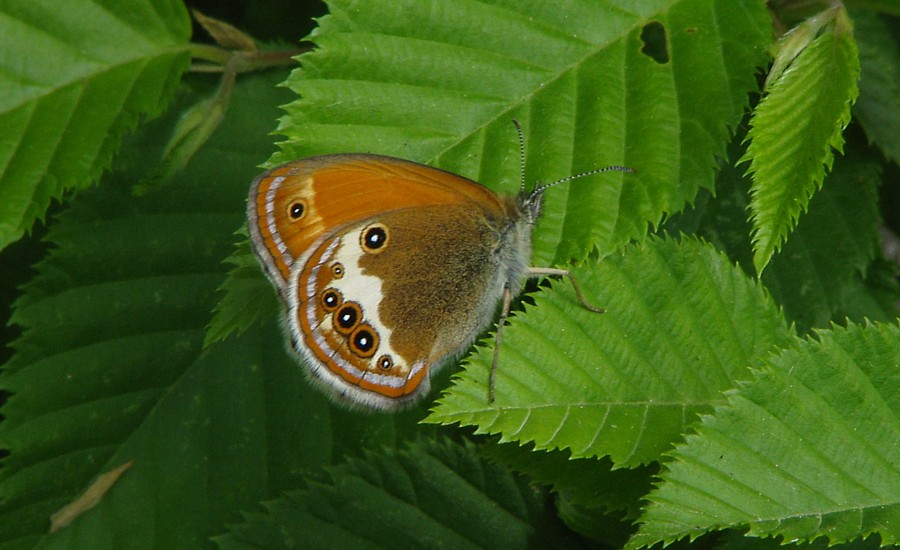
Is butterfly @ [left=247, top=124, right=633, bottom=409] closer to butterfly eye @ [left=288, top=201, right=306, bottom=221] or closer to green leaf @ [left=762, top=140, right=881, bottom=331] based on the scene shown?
butterfly eye @ [left=288, top=201, right=306, bottom=221]

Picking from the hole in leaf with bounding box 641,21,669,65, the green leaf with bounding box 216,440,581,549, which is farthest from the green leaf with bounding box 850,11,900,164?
the green leaf with bounding box 216,440,581,549

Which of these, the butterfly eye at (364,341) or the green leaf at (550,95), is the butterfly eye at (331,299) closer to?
the butterfly eye at (364,341)

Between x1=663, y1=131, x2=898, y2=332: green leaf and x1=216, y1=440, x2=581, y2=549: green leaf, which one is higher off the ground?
x1=663, y1=131, x2=898, y2=332: green leaf

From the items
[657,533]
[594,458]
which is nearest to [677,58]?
[594,458]

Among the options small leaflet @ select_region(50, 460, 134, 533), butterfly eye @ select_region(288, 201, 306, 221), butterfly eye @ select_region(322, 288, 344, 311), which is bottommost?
small leaflet @ select_region(50, 460, 134, 533)

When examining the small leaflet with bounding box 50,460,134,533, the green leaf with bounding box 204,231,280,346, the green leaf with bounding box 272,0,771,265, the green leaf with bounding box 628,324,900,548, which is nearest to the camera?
the green leaf with bounding box 628,324,900,548

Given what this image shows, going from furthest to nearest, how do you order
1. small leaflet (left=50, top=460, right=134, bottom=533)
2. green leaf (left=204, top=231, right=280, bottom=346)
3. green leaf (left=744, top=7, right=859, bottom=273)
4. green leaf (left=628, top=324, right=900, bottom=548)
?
1. small leaflet (left=50, top=460, right=134, bottom=533)
2. green leaf (left=204, top=231, right=280, bottom=346)
3. green leaf (left=744, top=7, right=859, bottom=273)
4. green leaf (left=628, top=324, right=900, bottom=548)

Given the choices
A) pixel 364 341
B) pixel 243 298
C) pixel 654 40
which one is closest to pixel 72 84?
pixel 243 298

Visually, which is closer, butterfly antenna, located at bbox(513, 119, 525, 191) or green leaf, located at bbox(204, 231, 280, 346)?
green leaf, located at bbox(204, 231, 280, 346)
